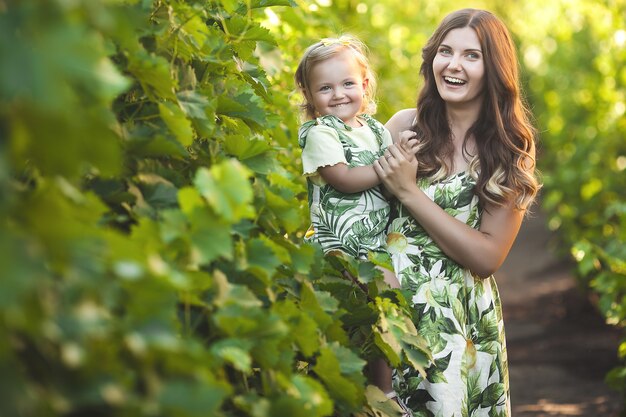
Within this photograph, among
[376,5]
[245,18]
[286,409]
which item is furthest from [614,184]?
[286,409]

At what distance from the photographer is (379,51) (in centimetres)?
786

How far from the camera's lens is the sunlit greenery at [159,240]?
1.05 m

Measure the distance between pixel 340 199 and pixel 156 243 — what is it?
163 centimetres

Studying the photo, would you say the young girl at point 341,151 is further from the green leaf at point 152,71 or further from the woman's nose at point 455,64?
the green leaf at point 152,71

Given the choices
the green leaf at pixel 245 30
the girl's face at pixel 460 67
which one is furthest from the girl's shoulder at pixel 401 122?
the green leaf at pixel 245 30

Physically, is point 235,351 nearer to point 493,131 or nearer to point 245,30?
point 245,30

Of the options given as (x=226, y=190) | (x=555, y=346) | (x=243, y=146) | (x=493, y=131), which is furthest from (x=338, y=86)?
(x=555, y=346)

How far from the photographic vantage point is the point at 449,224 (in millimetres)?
3064

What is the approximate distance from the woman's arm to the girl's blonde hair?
37cm

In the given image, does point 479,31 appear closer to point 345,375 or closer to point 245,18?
point 245,18

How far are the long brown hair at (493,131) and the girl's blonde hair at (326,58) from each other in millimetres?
240

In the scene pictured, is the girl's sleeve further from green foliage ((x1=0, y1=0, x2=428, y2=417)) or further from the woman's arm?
green foliage ((x1=0, y1=0, x2=428, y2=417))

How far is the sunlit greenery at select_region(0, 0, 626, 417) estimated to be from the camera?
1.05 m

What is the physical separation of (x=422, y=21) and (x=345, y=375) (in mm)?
9073
